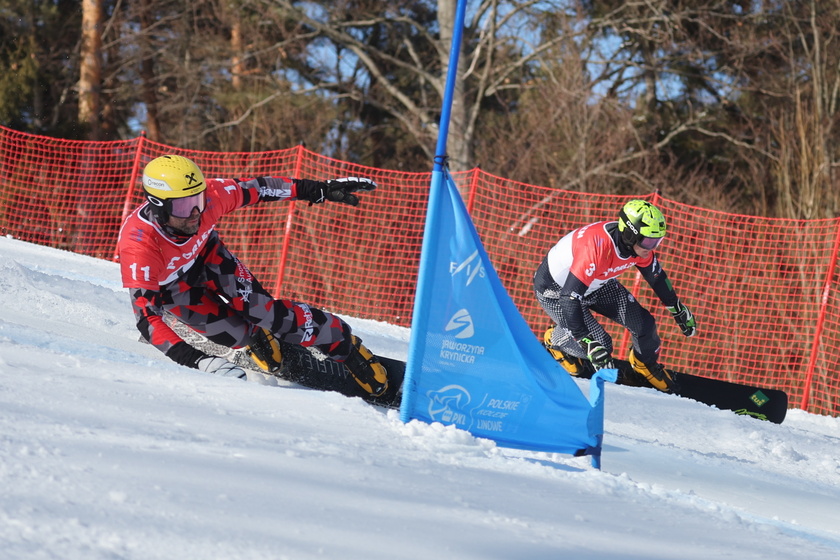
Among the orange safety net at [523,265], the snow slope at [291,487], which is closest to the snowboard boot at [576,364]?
the snow slope at [291,487]

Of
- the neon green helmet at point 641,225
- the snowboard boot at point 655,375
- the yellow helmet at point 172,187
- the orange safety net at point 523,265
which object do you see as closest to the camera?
the yellow helmet at point 172,187

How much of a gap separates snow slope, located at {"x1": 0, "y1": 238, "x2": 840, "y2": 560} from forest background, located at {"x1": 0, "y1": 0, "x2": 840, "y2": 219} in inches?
564

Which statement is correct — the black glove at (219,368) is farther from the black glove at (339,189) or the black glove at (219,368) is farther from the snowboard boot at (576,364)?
the snowboard boot at (576,364)

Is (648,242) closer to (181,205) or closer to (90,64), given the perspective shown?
(181,205)

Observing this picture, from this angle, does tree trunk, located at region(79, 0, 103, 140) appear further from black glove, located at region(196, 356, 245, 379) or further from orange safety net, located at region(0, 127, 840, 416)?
black glove, located at region(196, 356, 245, 379)

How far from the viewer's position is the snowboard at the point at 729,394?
25.6 ft

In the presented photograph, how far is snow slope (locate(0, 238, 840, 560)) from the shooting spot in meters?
2.28

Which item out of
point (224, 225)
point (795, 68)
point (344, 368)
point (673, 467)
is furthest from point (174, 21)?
point (673, 467)

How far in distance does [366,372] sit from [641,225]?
2.71 metres

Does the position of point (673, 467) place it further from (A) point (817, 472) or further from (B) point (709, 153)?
(B) point (709, 153)

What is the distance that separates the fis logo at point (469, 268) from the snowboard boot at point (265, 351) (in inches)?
75.5

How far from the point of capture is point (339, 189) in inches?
214

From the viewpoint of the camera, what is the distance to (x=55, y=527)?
2.16 m

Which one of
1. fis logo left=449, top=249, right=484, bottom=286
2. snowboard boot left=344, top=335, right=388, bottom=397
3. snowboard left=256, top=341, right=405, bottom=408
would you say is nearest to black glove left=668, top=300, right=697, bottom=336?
snowboard left=256, top=341, right=405, bottom=408
